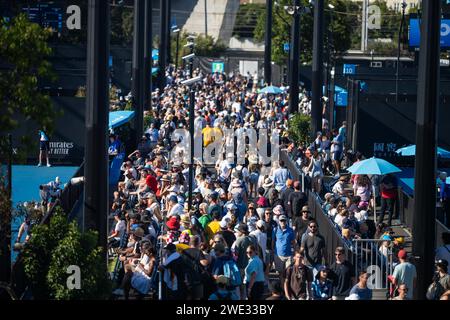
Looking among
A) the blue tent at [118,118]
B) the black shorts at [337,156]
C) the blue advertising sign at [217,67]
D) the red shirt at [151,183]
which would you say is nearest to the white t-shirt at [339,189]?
the red shirt at [151,183]

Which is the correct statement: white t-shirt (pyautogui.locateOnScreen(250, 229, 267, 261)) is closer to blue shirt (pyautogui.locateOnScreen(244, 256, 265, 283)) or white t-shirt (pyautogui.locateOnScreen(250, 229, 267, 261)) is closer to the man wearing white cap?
the man wearing white cap

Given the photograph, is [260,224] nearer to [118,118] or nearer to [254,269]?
[254,269]

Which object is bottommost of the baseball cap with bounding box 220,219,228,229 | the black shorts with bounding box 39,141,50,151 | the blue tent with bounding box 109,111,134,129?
the black shorts with bounding box 39,141,50,151

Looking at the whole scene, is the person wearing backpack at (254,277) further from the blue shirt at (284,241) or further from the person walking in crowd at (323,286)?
the blue shirt at (284,241)

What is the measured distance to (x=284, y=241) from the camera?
21.0 metres

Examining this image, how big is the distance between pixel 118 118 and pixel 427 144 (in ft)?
67.4

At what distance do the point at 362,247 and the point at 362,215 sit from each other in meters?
2.87

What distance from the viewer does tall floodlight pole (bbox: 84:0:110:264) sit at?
55.5ft

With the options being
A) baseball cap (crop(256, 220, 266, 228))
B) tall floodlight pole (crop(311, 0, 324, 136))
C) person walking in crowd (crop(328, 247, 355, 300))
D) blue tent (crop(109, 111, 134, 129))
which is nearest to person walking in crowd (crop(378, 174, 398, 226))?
baseball cap (crop(256, 220, 266, 228))

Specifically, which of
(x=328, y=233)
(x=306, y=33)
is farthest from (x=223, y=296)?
(x=306, y=33)

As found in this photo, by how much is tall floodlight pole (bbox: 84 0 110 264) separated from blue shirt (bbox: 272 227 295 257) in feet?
15.1

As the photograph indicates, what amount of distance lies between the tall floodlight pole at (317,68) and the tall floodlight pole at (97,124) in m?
22.6

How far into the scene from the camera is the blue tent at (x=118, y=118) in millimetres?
36228
